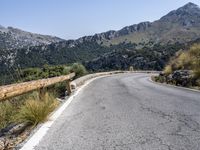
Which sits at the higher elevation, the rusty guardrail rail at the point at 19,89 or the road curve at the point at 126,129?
the rusty guardrail rail at the point at 19,89

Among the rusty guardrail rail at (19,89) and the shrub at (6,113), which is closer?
the rusty guardrail rail at (19,89)

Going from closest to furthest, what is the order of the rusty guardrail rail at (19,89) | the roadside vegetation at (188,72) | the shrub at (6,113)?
the rusty guardrail rail at (19,89)
the shrub at (6,113)
the roadside vegetation at (188,72)

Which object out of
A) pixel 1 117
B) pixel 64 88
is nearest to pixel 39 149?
pixel 1 117

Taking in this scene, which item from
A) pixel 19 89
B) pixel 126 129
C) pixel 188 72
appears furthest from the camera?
pixel 188 72

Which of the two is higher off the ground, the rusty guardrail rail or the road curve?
the rusty guardrail rail

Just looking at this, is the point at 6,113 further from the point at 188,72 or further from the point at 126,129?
the point at 188,72

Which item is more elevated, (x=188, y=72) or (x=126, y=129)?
(x=126, y=129)

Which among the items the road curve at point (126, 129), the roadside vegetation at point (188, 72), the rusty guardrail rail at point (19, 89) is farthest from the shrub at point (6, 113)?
the roadside vegetation at point (188, 72)

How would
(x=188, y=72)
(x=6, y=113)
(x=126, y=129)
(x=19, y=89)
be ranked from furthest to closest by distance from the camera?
(x=188, y=72)
(x=6, y=113)
(x=19, y=89)
(x=126, y=129)

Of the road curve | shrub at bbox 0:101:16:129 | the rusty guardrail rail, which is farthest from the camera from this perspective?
shrub at bbox 0:101:16:129

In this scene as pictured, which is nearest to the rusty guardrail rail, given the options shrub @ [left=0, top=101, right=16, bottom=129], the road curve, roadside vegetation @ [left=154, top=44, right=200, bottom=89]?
shrub @ [left=0, top=101, right=16, bottom=129]

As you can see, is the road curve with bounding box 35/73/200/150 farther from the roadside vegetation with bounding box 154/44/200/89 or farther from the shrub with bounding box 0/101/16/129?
the roadside vegetation with bounding box 154/44/200/89

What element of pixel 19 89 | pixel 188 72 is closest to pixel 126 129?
pixel 19 89

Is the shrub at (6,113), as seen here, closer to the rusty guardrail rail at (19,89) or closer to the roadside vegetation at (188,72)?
the rusty guardrail rail at (19,89)
